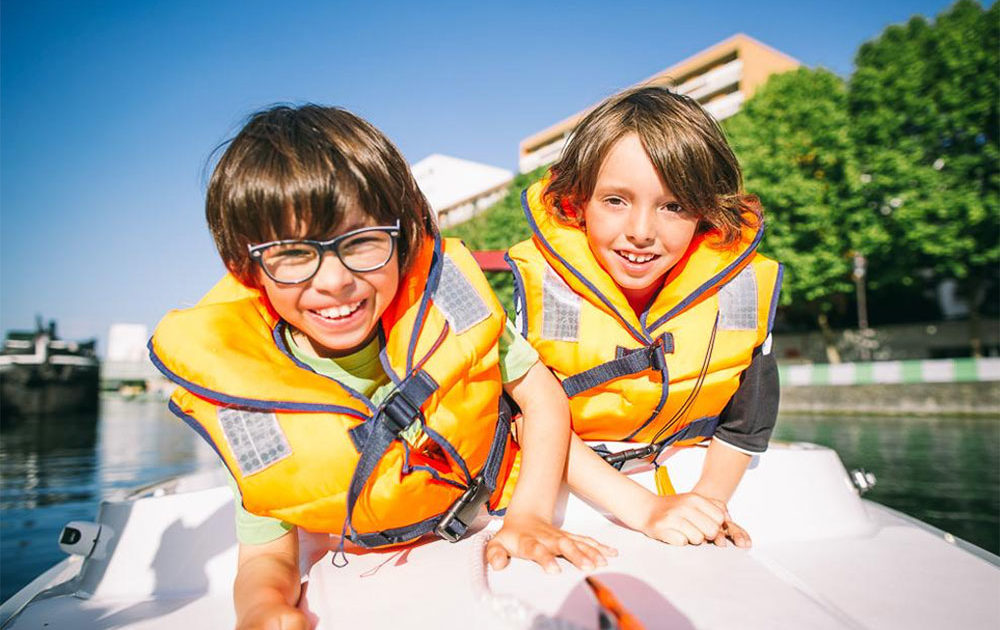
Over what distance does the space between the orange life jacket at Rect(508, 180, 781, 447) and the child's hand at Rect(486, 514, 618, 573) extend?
1.99 feet

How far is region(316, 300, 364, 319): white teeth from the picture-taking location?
1.45 meters

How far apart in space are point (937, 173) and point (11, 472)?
18.7m

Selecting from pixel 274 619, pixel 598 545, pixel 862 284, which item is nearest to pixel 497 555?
pixel 598 545

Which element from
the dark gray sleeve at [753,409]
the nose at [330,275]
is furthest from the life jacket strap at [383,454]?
the dark gray sleeve at [753,409]

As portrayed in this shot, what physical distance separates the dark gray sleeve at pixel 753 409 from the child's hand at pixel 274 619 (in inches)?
51.7

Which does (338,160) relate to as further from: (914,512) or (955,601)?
(914,512)

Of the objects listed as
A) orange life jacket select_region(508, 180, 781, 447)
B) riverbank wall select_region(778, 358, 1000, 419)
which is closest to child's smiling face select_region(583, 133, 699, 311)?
orange life jacket select_region(508, 180, 781, 447)

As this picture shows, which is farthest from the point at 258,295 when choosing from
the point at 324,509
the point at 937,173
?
the point at 937,173

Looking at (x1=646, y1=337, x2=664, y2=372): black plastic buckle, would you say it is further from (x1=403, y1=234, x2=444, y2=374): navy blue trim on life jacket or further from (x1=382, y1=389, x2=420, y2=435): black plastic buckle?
(x1=382, y1=389, x2=420, y2=435): black plastic buckle

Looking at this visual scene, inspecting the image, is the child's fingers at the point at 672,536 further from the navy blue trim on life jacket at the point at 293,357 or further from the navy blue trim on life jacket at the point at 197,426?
the navy blue trim on life jacket at the point at 197,426

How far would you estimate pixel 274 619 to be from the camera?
3.78ft

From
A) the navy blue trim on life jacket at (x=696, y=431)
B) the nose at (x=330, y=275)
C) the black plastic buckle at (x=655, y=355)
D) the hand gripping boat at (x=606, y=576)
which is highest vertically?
the nose at (x=330, y=275)

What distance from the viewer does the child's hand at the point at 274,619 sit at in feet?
3.76

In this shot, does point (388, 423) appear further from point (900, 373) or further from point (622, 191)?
point (900, 373)
